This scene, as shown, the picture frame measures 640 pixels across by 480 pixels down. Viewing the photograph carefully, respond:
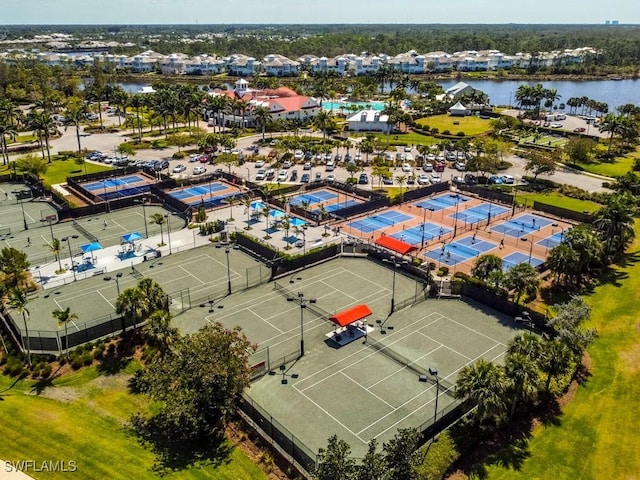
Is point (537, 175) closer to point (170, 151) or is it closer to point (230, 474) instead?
point (170, 151)

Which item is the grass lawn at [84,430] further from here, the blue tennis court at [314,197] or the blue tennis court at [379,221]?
the blue tennis court at [314,197]

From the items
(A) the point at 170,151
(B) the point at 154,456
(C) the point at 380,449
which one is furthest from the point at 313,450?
(A) the point at 170,151

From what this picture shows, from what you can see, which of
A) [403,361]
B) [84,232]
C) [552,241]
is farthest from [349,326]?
[84,232]

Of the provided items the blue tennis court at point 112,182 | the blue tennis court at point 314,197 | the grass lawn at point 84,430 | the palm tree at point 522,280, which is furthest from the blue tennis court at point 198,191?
the palm tree at point 522,280

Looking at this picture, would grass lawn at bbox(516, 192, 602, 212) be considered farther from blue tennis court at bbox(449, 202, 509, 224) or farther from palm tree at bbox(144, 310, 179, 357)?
palm tree at bbox(144, 310, 179, 357)

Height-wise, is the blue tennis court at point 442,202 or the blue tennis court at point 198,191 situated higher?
the blue tennis court at point 198,191

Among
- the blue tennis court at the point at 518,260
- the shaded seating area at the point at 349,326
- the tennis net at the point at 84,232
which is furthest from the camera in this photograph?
the tennis net at the point at 84,232

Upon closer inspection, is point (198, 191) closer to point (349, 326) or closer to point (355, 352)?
point (349, 326)

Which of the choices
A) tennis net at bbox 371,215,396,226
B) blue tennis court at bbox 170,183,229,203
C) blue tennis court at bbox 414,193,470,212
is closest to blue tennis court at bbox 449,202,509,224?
blue tennis court at bbox 414,193,470,212
